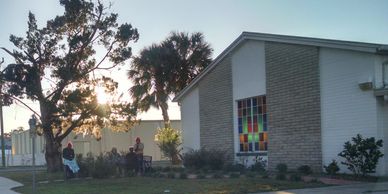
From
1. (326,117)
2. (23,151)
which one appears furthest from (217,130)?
(23,151)

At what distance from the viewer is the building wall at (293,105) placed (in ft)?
66.9

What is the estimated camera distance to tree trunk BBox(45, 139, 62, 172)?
2956 cm

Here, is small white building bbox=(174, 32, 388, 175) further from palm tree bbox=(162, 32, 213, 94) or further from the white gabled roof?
palm tree bbox=(162, 32, 213, 94)

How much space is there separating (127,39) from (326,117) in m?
13.4

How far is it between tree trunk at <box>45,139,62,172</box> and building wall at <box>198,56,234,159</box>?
7766 millimetres

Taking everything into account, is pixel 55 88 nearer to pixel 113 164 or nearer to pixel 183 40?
pixel 113 164

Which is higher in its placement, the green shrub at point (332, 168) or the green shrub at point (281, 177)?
the green shrub at point (332, 168)

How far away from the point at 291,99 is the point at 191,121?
8793mm

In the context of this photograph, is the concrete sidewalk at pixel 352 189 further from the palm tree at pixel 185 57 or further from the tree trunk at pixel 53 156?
the palm tree at pixel 185 57

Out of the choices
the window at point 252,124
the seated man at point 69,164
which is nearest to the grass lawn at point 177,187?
the seated man at point 69,164

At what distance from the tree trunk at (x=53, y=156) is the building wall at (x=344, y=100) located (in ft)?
50.2

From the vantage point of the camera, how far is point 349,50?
741 inches

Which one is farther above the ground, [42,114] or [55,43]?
[55,43]

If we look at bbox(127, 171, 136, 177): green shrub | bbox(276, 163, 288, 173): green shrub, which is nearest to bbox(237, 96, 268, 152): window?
bbox(276, 163, 288, 173): green shrub
